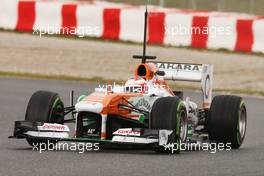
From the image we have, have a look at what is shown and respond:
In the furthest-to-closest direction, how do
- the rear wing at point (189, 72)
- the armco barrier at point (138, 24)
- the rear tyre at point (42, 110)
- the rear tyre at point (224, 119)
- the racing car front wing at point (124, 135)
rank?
the armco barrier at point (138, 24), the rear wing at point (189, 72), the rear tyre at point (224, 119), the rear tyre at point (42, 110), the racing car front wing at point (124, 135)

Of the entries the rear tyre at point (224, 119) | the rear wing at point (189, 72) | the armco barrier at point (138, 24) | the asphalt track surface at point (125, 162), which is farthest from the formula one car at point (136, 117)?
the armco barrier at point (138, 24)

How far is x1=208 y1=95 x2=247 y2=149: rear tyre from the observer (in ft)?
39.6

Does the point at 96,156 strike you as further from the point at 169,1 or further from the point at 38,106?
the point at 169,1

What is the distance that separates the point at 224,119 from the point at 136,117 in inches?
46.3

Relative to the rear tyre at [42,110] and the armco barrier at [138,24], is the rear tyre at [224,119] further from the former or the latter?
the armco barrier at [138,24]

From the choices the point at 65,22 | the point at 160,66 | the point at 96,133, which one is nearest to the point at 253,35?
the point at 65,22

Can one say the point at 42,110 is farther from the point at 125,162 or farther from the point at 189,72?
the point at 189,72

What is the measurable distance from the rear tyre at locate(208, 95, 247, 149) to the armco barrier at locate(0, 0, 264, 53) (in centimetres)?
1219

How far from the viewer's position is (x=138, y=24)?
25609mm

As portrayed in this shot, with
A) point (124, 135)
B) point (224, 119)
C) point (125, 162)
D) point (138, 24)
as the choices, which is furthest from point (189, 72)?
point (138, 24)

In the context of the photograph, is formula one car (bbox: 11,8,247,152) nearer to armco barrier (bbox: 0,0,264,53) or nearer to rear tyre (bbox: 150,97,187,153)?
rear tyre (bbox: 150,97,187,153)

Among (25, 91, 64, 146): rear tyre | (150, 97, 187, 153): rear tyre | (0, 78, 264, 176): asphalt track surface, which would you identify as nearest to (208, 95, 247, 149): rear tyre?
(0, 78, 264, 176): asphalt track surface

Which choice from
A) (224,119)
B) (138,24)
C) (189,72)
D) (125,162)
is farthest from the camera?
(138,24)

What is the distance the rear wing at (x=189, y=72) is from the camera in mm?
12734
